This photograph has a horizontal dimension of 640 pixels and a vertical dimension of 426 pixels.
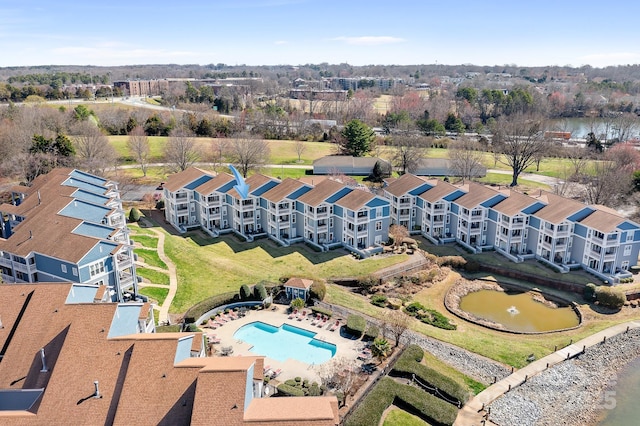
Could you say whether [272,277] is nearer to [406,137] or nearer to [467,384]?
[467,384]

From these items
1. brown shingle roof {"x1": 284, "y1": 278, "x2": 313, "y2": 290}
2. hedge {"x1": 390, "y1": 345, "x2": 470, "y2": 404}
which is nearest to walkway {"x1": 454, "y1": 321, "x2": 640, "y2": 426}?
hedge {"x1": 390, "y1": 345, "x2": 470, "y2": 404}

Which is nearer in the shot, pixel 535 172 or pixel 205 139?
pixel 535 172

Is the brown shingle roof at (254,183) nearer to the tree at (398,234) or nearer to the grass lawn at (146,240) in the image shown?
the grass lawn at (146,240)

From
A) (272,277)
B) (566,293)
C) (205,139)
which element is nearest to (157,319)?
(272,277)

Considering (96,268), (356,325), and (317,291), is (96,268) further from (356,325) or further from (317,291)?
(356,325)

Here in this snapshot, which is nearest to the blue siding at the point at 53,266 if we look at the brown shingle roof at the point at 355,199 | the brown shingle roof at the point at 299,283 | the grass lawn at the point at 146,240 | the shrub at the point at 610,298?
Result: the grass lawn at the point at 146,240

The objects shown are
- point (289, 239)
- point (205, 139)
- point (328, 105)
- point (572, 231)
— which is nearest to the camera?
point (572, 231)
